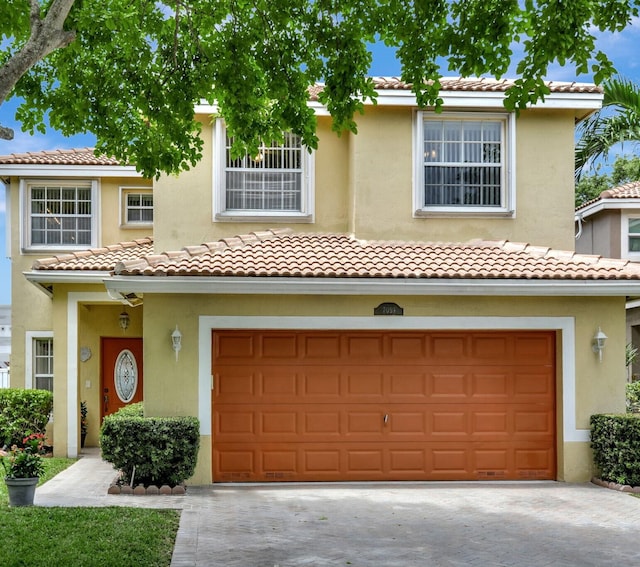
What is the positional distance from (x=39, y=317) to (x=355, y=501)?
10226 mm

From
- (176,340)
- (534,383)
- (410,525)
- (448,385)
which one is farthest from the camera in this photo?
(534,383)

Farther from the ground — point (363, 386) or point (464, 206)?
point (464, 206)

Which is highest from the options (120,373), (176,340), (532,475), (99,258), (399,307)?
(99,258)

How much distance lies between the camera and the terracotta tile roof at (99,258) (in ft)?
52.2

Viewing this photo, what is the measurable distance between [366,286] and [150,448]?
3979mm

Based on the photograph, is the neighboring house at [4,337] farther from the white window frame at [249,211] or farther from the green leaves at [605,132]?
the green leaves at [605,132]

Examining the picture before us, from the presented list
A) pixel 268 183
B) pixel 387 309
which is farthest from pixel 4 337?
pixel 387 309

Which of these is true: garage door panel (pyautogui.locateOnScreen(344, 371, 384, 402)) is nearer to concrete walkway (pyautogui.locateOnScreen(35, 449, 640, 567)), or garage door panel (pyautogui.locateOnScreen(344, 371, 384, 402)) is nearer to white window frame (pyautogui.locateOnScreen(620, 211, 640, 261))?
concrete walkway (pyautogui.locateOnScreen(35, 449, 640, 567))

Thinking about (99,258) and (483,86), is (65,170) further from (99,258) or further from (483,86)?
(483,86)

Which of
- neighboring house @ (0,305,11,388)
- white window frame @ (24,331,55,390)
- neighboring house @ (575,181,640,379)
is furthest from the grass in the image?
neighboring house @ (0,305,11,388)

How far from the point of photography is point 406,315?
42.5 ft

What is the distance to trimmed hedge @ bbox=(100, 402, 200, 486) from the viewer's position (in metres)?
11.6

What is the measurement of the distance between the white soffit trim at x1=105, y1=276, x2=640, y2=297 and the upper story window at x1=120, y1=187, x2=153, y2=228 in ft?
24.8

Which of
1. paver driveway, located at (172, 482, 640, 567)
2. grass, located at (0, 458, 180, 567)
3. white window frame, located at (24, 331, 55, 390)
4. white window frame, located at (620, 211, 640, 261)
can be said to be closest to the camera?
grass, located at (0, 458, 180, 567)
